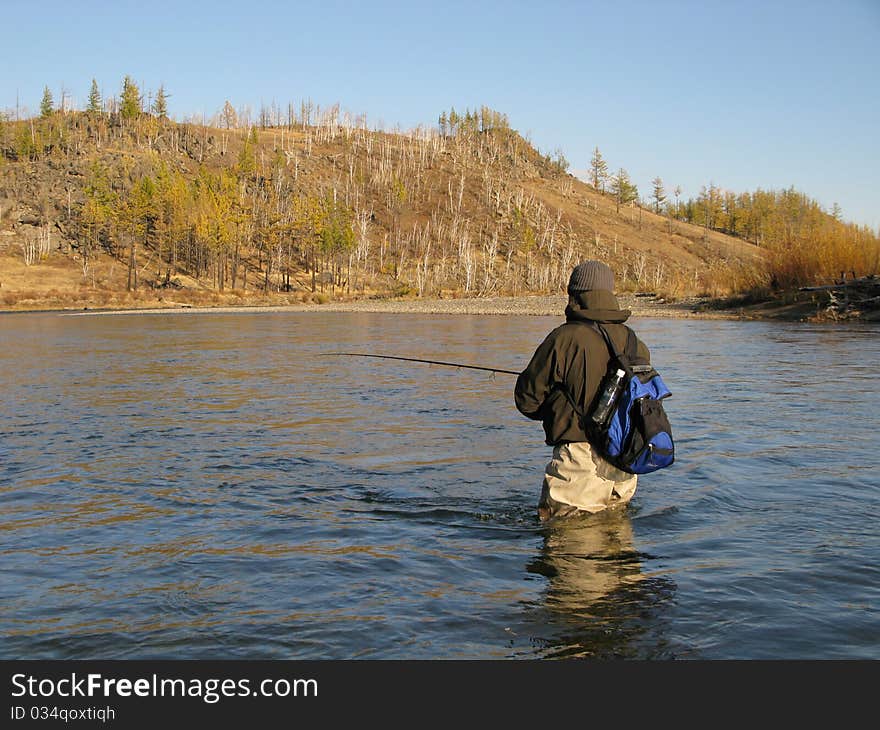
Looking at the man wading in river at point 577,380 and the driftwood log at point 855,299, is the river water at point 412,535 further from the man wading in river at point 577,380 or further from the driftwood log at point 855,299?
the driftwood log at point 855,299

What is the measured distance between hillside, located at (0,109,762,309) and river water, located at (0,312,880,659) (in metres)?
34.3

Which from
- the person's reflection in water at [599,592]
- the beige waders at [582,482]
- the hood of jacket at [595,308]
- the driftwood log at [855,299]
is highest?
the driftwood log at [855,299]

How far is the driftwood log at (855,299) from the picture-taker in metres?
32.3

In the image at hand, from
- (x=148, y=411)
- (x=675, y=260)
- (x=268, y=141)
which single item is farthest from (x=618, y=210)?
(x=148, y=411)

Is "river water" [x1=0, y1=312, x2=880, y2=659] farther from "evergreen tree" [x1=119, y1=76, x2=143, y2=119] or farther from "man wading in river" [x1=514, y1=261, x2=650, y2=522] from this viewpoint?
"evergreen tree" [x1=119, y1=76, x2=143, y2=119]

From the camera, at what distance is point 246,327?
38.6 meters

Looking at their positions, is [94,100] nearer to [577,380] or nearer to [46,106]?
[46,106]

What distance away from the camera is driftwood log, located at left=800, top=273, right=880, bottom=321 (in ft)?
106

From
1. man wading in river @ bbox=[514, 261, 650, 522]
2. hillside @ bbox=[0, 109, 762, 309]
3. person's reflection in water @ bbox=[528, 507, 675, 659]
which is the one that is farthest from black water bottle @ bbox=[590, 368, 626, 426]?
hillside @ bbox=[0, 109, 762, 309]

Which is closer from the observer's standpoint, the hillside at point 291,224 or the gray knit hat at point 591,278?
the gray knit hat at point 591,278

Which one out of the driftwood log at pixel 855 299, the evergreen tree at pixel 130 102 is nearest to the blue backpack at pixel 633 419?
the driftwood log at pixel 855 299

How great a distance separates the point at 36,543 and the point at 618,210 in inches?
6219

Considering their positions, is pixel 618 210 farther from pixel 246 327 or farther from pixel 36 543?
pixel 36 543
